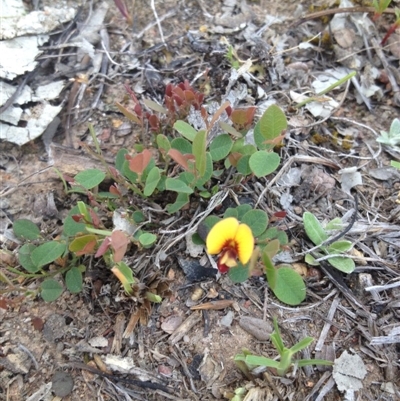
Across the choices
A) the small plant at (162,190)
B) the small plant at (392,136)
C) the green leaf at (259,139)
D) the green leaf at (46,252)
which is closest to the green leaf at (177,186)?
the small plant at (162,190)

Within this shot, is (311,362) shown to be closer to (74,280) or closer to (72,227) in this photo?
(74,280)

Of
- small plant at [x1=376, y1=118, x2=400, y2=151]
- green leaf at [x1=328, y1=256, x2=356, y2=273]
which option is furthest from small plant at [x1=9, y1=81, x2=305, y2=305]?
small plant at [x1=376, y1=118, x2=400, y2=151]

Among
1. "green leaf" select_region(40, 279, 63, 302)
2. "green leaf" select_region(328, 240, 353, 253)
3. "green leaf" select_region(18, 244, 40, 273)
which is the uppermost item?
"green leaf" select_region(18, 244, 40, 273)

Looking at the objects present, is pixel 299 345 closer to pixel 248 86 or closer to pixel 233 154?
pixel 233 154

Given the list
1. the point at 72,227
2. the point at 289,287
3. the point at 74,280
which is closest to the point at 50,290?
the point at 74,280

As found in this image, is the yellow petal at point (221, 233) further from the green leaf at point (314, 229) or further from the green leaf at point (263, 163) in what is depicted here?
the green leaf at point (314, 229)

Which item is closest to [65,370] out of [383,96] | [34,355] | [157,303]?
[34,355]

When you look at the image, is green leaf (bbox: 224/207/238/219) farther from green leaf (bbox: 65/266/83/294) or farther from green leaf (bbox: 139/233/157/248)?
green leaf (bbox: 65/266/83/294)
